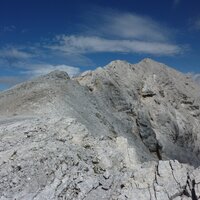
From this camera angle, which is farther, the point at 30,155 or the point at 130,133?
the point at 130,133

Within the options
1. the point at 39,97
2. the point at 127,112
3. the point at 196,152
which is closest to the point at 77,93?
the point at 39,97

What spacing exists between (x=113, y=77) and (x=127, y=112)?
509cm

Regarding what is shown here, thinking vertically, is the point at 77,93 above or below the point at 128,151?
above

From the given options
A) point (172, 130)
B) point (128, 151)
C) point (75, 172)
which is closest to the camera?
point (75, 172)

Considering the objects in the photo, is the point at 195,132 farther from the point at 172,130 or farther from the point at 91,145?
the point at 91,145

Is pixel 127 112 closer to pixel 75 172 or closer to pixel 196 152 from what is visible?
pixel 196 152

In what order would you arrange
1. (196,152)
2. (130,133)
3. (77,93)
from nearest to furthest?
(77,93)
(130,133)
(196,152)

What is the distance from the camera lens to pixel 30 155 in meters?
20.9

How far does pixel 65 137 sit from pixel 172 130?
32.2 m

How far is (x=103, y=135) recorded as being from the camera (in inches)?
1120

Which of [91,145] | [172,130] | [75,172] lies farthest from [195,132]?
[75,172]

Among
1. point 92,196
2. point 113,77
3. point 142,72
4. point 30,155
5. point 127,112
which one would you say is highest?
point 142,72

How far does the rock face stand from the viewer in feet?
63.1

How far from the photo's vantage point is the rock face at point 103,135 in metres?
19.2
